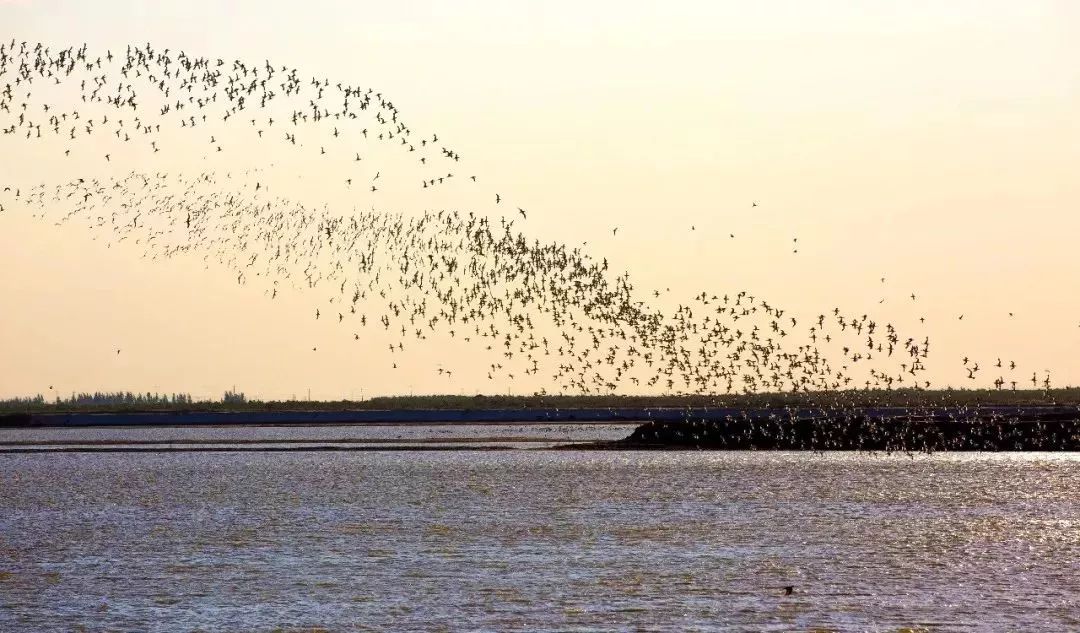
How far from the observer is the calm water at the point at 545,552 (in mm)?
38812

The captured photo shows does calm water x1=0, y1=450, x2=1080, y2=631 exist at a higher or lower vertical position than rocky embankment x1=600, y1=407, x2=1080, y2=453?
lower

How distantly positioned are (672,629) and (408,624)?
5.50m

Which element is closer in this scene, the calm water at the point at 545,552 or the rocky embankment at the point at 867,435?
the calm water at the point at 545,552

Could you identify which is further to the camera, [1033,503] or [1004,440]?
[1004,440]

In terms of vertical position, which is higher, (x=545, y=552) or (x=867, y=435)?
(x=867, y=435)

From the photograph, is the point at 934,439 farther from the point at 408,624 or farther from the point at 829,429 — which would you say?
the point at 408,624

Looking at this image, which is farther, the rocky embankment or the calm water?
the rocky embankment

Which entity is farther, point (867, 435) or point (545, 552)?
point (867, 435)

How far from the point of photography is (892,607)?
3956 cm

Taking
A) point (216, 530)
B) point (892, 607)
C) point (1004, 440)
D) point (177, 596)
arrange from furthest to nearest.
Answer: point (1004, 440) < point (216, 530) < point (177, 596) < point (892, 607)

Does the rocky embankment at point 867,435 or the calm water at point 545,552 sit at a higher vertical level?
the rocky embankment at point 867,435

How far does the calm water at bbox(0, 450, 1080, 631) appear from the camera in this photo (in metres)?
38.8

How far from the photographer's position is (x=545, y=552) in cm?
5294

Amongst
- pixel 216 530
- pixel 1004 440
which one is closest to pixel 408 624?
pixel 216 530
